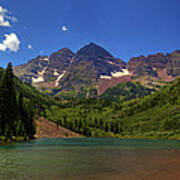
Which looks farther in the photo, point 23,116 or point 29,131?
point 29,131

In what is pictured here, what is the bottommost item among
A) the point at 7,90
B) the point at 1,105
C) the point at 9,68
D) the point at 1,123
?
the point at 1,123

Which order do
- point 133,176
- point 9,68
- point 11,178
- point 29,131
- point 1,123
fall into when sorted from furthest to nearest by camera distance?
point 29,131 < point 9,68 < point 1,123 < point 133,176 < point 11,178

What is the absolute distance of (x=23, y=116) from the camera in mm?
151500

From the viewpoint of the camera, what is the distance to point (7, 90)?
108 m

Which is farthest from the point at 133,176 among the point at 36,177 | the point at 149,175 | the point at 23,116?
the point at 23,116

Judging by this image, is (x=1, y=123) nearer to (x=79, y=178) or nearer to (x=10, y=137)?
(x=10, y=137)

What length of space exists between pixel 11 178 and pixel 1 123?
272 feet

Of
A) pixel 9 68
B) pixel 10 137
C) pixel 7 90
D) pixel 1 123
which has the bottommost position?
pixel 10 137

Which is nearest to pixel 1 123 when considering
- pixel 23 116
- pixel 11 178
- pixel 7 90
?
pixel 7 90

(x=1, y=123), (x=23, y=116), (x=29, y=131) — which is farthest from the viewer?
(x=29, y=131)

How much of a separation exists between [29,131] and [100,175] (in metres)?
146

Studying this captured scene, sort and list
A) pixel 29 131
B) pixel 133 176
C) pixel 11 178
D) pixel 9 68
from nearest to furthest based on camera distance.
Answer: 1. pixel 11 178
2. pixel 133 176
3. pixel 9 68
4. pixel 29 131

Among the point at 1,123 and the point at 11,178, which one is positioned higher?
the point at 1,123

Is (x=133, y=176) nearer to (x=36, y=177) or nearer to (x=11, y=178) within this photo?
(x=36, y=177)
